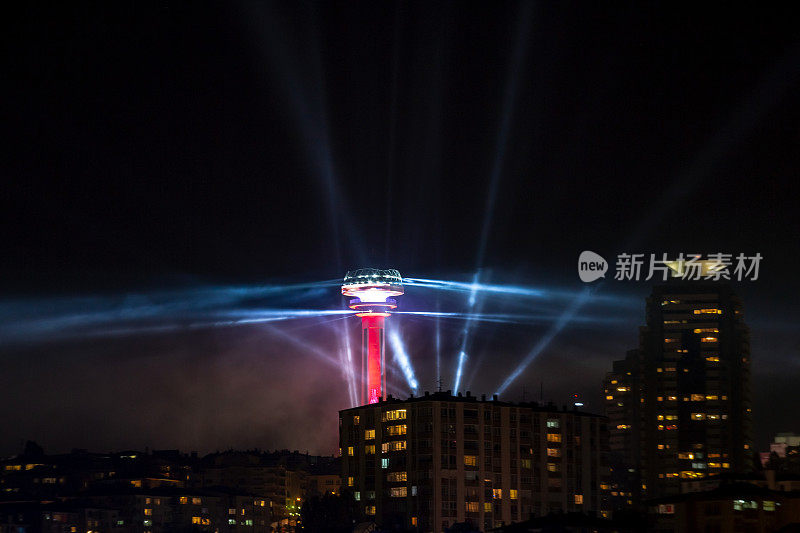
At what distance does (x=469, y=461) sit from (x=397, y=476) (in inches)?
278

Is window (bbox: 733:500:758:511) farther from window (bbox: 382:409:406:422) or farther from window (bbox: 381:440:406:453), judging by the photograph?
window (bbox: 382:409:406:422)

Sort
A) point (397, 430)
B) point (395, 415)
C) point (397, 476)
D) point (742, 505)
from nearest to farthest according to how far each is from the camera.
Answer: point (742, 505) < point (397, 476) < point (397, 430) < point (395, 415)

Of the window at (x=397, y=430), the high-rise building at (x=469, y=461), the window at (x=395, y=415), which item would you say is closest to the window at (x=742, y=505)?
the high-rise building at (x=469, y=461)

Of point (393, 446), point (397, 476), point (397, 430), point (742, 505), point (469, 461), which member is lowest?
point (742, 505)

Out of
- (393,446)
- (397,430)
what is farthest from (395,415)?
(393,446)

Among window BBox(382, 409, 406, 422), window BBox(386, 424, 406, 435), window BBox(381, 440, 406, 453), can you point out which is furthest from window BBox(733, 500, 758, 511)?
window BBox(382, 409, 406, 422)

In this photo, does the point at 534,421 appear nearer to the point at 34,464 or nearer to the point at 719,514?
the point at 719,514

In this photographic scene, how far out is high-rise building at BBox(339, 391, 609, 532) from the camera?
12256 cm

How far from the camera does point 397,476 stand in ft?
410

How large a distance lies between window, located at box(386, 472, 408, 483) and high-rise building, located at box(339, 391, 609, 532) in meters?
0.16

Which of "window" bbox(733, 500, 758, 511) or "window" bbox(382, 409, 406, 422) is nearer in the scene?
"window" bbox(733, 500, 758, 511)

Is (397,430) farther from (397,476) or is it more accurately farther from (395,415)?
(397,476)

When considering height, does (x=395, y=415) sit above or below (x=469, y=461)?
above

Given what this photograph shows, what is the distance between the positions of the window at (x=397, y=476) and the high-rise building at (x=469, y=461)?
0.51ft
